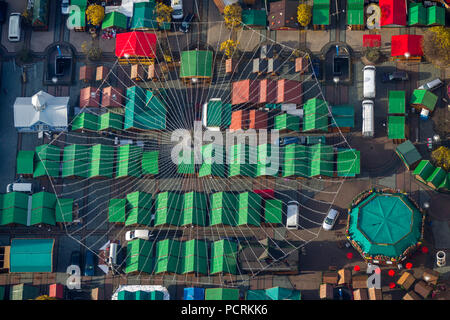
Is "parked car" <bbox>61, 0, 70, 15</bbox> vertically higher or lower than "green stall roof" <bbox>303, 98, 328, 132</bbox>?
higher

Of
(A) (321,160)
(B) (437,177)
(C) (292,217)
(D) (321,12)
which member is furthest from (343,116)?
(D) (321,12)

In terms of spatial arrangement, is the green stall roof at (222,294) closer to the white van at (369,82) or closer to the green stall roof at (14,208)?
the green stall roof at (14,208)

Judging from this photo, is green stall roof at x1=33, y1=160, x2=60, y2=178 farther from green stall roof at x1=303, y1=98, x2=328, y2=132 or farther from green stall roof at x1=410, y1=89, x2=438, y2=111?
green stall roof at x1=410, y1=89, x2=438, y2=111

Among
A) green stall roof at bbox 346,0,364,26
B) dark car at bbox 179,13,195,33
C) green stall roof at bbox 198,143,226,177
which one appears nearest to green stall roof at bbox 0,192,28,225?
green stall roof at bbox 198,143,226,177

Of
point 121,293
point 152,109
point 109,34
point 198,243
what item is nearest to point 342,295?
point 198,243

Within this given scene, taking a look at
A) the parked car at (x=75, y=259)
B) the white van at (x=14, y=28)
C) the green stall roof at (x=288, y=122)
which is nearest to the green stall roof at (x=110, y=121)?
A: the parked car at (x=75, y=259)
